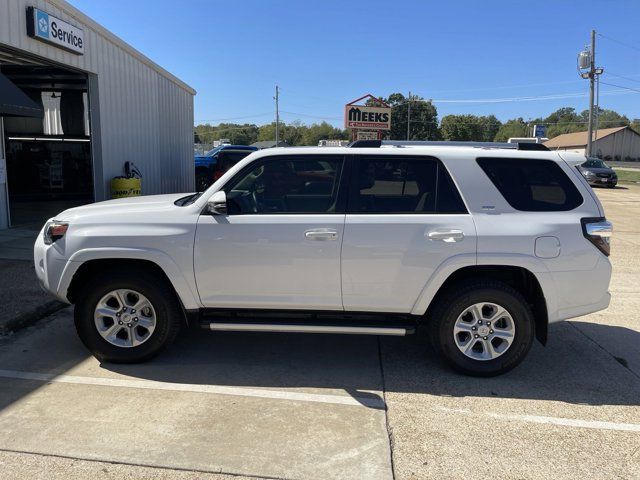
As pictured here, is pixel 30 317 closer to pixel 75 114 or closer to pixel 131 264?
pixel 131 264

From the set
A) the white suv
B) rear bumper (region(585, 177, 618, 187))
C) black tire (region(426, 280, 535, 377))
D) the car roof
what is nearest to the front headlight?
the white suv

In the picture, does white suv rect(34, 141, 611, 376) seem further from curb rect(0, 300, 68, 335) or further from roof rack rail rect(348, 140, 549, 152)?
curb rect(0, 300, 68, 335)

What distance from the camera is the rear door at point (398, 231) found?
4113 mm

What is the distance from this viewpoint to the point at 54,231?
4406 millimetres

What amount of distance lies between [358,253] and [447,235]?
717 mm

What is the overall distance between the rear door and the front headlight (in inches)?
93.3

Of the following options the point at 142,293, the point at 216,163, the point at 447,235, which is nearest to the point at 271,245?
the point at 142,293

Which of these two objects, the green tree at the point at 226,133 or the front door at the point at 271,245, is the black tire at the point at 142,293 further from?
the green tree at the point at 226,133

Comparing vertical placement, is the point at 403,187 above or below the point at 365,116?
below

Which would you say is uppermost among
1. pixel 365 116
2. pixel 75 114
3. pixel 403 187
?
pixel 75 114

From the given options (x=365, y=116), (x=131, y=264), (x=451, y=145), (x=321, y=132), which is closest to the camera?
(x=131, y=264)

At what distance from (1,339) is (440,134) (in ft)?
310

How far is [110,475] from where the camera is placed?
9.76 ft

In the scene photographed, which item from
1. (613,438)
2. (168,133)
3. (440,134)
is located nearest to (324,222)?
(613,438)
